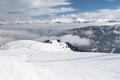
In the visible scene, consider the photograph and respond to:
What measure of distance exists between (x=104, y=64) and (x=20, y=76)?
232 inches

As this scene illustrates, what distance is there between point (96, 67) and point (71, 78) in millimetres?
2586

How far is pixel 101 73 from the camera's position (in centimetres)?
1205

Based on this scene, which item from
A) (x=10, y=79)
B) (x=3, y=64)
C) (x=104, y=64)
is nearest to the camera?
(x=10, y=79)

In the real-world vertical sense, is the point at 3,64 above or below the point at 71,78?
above

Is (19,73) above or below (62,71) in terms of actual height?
above

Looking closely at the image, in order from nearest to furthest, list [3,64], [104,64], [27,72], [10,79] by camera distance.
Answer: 1. [10,79]
2. [27,72]
3. [3,64]
4. [104,64]

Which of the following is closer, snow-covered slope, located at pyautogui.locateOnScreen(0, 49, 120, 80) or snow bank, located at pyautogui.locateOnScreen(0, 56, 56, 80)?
snow bank, located at pyautogui.locateOnScreen(0, 56, 56, 80)

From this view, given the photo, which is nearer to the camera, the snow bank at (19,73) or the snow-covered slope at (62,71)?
the snow bank at (19,73)

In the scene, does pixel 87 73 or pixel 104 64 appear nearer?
pixel 87 73

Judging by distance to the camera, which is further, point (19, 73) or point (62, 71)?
point (62, 71)

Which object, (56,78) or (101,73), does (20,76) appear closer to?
(56,78)

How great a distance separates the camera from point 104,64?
551 inches

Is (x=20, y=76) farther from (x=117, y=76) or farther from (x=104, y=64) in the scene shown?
(x=104, y=64)

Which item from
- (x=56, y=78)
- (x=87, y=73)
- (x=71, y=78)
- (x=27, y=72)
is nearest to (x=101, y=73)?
(x=87, y=73)
